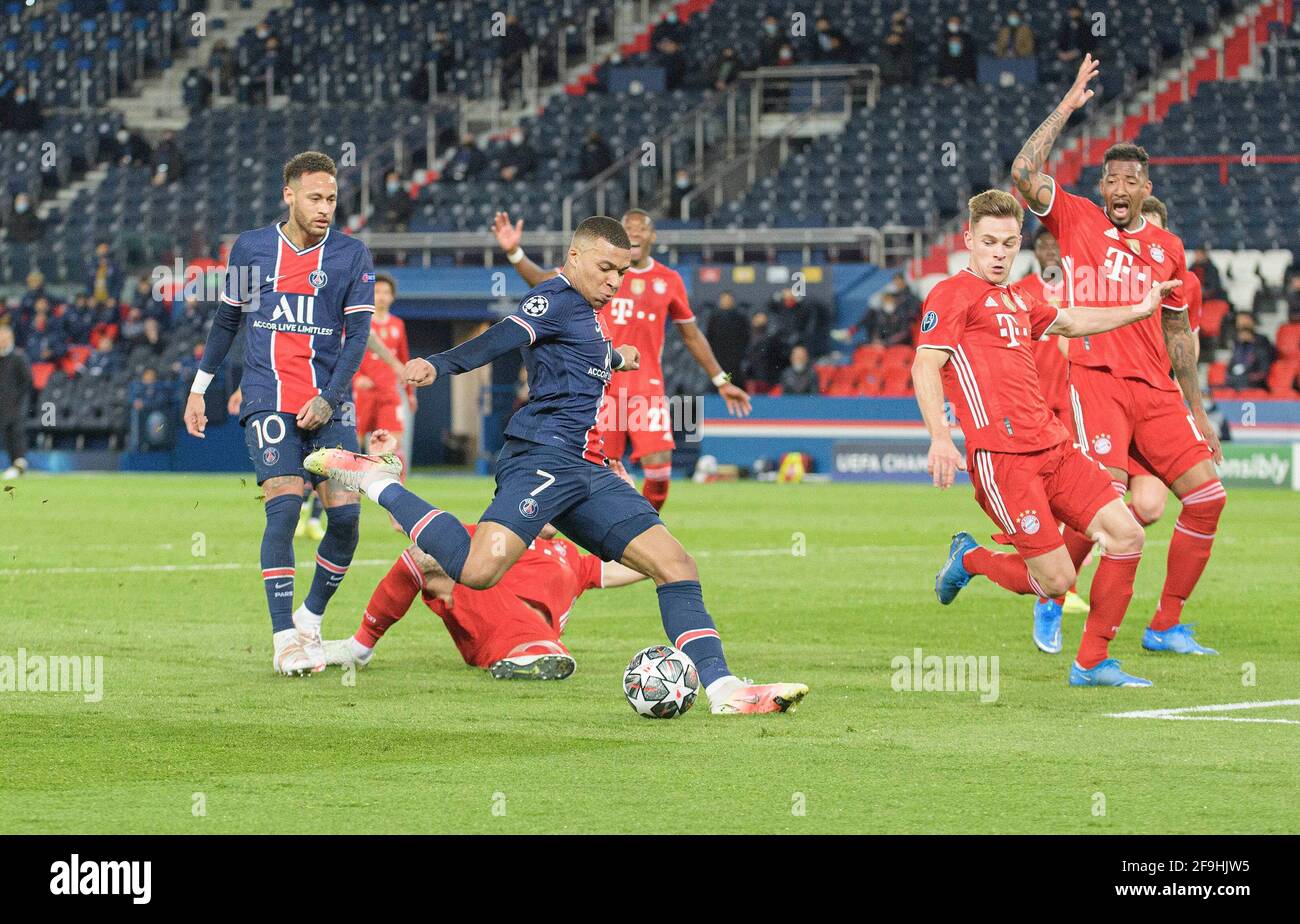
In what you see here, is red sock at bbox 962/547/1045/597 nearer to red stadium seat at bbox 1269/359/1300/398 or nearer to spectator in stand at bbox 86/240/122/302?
red stadium seat at bbox 1269/359/1300/398

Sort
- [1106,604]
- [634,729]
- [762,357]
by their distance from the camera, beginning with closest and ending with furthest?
[634,729]
[1106,604]
[762,357]

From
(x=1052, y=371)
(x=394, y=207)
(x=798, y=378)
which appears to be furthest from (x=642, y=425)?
(x=394, y=207)

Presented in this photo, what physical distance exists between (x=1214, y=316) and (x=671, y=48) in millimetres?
12776

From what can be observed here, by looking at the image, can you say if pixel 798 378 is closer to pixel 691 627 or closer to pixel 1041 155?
pixel 1041 155

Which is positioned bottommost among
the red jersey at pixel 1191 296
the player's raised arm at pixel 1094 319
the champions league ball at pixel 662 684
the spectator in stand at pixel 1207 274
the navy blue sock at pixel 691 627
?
the champions league ball at pixel 662 684

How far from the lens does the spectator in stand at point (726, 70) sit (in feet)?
123

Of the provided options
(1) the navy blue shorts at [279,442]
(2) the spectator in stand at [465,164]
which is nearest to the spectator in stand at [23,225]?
(2) the spectator in stand at [465,164]

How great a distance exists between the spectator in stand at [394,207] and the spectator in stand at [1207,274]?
44.4 feet

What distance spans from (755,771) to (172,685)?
127 inches

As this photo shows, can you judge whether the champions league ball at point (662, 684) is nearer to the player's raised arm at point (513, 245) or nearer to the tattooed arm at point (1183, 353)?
the player's raised arm at point (513, 245)

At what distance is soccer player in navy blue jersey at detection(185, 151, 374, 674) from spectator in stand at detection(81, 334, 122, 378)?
1032 inches

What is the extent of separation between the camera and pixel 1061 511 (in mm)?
9359

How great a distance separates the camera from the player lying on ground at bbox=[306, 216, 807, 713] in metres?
8.02

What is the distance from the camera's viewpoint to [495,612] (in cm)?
946
